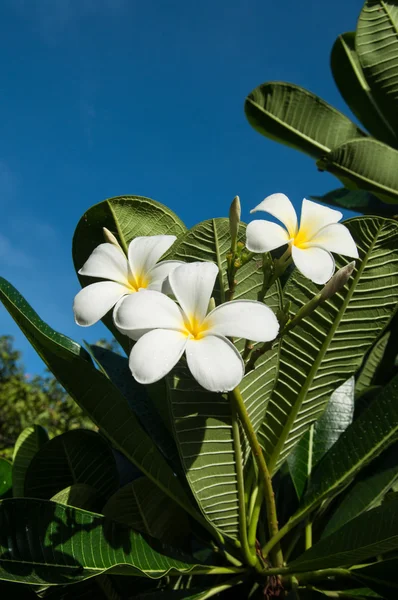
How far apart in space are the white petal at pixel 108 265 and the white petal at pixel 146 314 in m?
0.13

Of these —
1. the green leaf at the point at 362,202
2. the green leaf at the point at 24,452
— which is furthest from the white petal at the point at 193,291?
the green leaf at the point at 362,202

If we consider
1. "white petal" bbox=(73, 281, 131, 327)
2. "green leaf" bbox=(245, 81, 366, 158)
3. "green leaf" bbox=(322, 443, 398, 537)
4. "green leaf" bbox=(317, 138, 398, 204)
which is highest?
"green leaf" bbox=(245, 81, 366, 158)

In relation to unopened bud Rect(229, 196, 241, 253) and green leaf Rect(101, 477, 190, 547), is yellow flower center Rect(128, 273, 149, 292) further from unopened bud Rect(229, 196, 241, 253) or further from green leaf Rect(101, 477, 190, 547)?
green leaf Rect(101, 477, 190, 547)

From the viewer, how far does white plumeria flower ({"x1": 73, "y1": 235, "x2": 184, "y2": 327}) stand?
83cm

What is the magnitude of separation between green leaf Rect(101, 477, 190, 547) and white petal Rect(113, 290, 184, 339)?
379mm

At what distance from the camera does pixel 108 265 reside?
0.91m

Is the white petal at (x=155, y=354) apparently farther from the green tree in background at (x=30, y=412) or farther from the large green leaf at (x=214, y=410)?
the green tree in background at (x=30, y=412)

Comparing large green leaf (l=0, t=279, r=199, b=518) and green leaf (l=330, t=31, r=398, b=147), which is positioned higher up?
green leaf (l=330, t=31, r=398, b=147)

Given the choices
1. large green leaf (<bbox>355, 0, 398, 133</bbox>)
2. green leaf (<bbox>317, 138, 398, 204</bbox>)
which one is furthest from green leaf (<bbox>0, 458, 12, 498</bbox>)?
large green leaf (<bbox>355, 0, 398, 133</bbox>)

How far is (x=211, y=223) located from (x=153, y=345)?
0.32m

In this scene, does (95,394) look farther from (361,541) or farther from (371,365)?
(371,365)

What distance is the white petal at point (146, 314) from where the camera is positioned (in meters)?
0.73

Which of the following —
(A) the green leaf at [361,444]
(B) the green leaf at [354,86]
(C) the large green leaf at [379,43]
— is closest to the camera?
(A) the green leaf at [361,444]

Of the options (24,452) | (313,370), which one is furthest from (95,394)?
(24,452)
